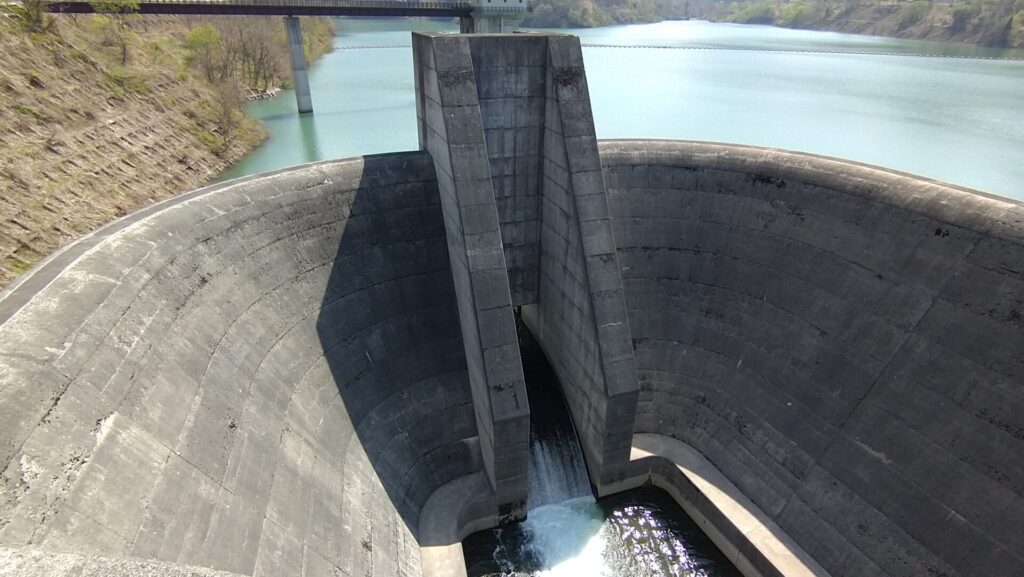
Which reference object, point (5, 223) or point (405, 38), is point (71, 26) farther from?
point (405, 38)

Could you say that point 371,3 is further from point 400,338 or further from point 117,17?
point 400,338

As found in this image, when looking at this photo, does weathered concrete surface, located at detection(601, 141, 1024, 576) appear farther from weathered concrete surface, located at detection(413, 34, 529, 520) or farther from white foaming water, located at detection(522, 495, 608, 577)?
weathered concrete surface, located at detection(413, 34, 529, 520)

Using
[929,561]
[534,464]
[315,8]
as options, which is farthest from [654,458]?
[315,8]

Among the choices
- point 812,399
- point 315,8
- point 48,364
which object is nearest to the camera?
point 48,364

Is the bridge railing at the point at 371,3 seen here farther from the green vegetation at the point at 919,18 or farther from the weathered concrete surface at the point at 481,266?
the green vegetation at the point at 919,18

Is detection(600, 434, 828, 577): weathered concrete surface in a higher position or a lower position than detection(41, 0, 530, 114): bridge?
lower

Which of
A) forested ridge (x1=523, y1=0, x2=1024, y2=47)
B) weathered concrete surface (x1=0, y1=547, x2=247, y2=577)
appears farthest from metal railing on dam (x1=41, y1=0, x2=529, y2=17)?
weathered concrete surface (x1=0, y1=547, x2=247, y2=577)

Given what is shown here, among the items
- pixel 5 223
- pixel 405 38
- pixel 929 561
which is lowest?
pixel 929 561
